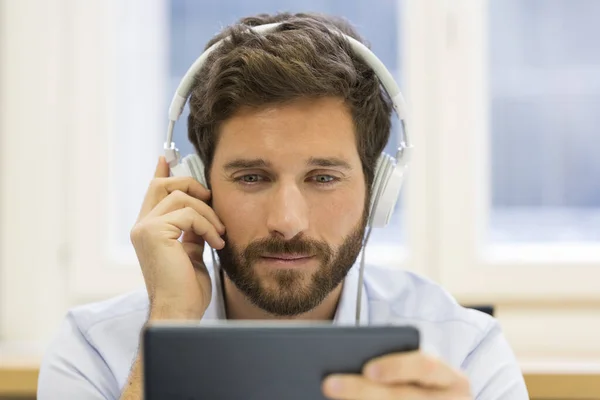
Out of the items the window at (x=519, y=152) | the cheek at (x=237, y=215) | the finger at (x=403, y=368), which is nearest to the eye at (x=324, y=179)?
the cheek at (x=237, y=215)

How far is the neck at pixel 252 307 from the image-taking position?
141cm

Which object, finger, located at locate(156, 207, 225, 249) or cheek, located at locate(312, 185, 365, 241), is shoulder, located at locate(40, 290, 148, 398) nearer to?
finger, located at locate(156, 207, 225, 249)

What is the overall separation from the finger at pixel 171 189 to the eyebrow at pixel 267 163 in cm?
8

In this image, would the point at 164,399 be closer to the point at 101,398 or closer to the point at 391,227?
the point at 101,398

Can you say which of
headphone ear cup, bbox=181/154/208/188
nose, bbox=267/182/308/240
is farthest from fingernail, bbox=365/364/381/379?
headphone ear cup, bbox=181/154/208/188

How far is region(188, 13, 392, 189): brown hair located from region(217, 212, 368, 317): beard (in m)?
0.17

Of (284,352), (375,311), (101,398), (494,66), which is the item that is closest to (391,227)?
(494,66)

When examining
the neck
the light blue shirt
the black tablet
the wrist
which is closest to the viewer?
the black tablet

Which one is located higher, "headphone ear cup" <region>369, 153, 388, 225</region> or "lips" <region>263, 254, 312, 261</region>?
"headphone ear cup" <region>369, 153, 388, 225</region>

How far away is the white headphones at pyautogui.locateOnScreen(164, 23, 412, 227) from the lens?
1.30 m

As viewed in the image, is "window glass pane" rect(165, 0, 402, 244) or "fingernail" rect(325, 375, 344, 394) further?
"window glass pane" rect(165, 0, 402, 244)

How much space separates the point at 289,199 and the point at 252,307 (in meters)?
0.27

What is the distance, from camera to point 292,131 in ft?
4.13

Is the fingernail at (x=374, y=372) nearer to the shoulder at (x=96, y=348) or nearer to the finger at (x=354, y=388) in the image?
the finger at (x=354, y=388)
